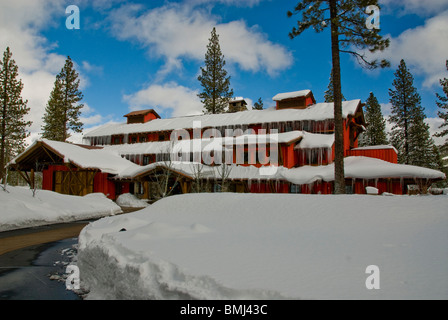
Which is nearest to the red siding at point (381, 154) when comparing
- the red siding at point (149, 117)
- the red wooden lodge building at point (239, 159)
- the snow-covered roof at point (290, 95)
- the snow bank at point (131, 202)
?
the red wooden lodge building at point (239, 159)

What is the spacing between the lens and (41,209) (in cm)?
1486

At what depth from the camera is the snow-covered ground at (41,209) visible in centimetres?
1288

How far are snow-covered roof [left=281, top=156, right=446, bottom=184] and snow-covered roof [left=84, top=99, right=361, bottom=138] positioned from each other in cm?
575

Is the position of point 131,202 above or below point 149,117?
below

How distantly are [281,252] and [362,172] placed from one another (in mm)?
17854

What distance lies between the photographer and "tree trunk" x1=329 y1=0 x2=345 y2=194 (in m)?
12.8

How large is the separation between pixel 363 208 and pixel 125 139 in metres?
35.1

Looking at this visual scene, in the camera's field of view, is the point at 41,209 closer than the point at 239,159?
Yes

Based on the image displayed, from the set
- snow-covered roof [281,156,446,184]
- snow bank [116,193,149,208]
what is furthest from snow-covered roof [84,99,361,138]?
snow bank [116,193,149,208]

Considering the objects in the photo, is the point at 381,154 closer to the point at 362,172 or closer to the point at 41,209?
the point at 362,172

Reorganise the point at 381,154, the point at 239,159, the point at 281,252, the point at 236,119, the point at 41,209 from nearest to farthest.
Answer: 1. the point at 281,252
2. the point at 41,209
3. the point at 381,154
4. the point at 239,159
5. the point at 236,119

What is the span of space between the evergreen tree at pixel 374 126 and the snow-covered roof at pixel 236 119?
13.7 metres

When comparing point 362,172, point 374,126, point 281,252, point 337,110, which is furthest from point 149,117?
point 281,252

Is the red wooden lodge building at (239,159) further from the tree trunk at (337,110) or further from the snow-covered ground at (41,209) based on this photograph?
the tree trunk at (337,110)
